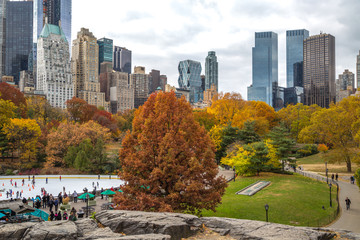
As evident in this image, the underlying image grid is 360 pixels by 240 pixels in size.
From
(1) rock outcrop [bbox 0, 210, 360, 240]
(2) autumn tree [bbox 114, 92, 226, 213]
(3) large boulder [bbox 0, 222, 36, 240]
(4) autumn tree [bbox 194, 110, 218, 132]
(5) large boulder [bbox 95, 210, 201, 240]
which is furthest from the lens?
(4) autumn tree [bbox 194, 110, 218, 132]

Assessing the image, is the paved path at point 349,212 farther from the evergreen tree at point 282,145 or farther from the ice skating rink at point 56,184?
the ice skating rink at point 56,184

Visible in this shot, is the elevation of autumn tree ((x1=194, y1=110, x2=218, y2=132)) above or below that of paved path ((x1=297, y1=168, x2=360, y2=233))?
above

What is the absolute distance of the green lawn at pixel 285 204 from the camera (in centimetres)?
2208

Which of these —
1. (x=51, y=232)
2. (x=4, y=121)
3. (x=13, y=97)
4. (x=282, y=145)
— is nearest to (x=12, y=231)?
(x=51, y=232)

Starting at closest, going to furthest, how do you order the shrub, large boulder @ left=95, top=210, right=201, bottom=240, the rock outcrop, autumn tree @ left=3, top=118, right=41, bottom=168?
the rock outcrop
large boulder @ left=95, top=210, right=201, bottom=240
autumn tree @ left=3, top=118, right=41, bottom=168
the shrub

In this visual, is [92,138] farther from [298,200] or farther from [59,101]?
[59,101]

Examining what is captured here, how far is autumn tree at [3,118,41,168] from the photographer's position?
51250 mm

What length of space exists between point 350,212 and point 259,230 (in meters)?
19.9

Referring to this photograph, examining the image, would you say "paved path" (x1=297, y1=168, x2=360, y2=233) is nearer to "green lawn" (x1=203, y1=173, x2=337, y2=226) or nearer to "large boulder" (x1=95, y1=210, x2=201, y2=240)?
"green lawn" (x1=203, y1=173, x2=337, y2=226)

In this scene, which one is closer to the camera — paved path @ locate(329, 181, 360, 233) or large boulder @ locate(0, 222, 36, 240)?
large boulder @ locate(0, 222, 36, 240)

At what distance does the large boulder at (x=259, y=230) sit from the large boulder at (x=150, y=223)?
0.76 metres

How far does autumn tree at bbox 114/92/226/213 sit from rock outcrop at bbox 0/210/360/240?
503cm

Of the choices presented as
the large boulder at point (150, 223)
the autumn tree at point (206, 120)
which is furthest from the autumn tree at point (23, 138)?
the large boulder at point (150, 223)

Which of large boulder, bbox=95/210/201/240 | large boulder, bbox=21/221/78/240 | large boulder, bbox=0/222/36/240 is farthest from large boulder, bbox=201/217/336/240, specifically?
large boulder, bbox=0/222/36/240
